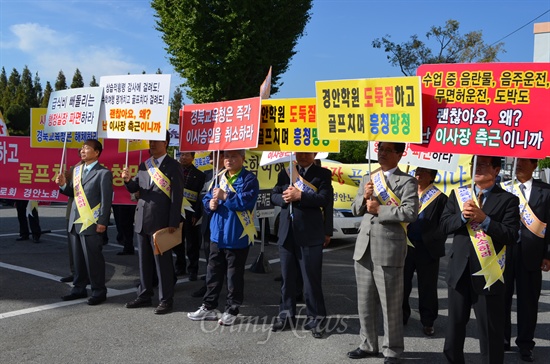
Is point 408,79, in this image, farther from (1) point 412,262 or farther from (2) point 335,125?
(1) point 412,262

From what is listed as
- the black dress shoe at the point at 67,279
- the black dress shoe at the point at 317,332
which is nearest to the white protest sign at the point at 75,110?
the black dress shoe at the point at 67,279

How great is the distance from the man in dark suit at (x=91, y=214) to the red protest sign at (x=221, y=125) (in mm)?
1103

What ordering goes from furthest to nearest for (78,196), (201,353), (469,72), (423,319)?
(78,196) → (423,319) → (201,353) → (469,72)

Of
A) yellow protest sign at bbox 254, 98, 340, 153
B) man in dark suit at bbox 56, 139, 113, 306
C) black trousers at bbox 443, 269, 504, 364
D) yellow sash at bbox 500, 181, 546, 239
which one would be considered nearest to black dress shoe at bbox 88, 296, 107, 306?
man in dark suit at bbox 56, 139, 113, 306

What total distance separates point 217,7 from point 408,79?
60.8 feet

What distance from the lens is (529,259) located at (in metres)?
4.82

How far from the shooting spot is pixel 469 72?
14.1 ft

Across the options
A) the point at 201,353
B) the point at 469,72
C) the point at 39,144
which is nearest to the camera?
the point at 469,72

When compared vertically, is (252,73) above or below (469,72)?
above

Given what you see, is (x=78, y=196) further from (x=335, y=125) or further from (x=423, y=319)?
(x=423, y=319)

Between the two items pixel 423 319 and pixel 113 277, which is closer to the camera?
pixel 423 319

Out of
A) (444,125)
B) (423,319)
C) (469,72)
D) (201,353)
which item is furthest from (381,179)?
(201,353)

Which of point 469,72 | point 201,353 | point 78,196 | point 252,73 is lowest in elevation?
point 201,353

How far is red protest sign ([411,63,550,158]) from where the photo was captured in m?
4.07
